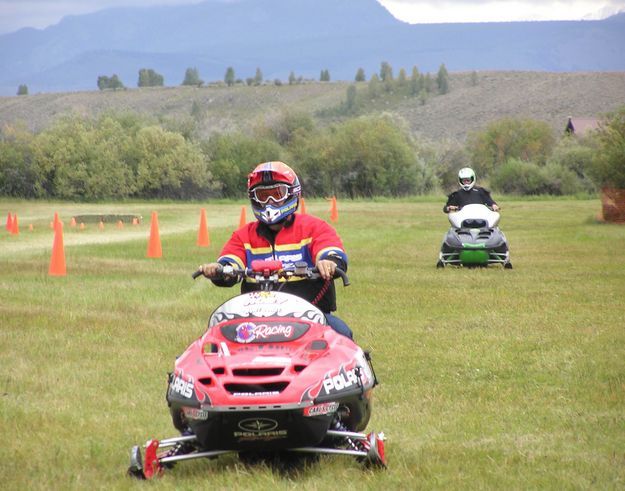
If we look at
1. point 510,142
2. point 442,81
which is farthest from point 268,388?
point 442,81

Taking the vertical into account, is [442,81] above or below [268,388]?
above

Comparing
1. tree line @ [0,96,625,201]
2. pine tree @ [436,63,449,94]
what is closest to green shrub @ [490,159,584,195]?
tree line @ [0,96,625,201]

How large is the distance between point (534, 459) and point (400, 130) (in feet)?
270

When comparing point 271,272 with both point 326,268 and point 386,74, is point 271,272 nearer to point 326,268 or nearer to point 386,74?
point 326,268

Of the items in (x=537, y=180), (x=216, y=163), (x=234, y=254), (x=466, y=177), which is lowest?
(x=537, y=180)

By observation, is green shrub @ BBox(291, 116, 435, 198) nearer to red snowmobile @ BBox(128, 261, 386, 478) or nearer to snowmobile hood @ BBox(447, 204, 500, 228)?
snowmobile hood @ BBox(447, 204, 500, 228)

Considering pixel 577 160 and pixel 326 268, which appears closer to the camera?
pixel 326 268

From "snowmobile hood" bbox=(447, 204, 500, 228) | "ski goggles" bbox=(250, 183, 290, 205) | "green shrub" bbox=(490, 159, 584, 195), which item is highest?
"ski goggles" bbox=(250, 183, 290, 205)

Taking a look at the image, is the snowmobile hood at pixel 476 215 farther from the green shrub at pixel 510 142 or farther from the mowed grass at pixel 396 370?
the green shrub at pixel 510 142

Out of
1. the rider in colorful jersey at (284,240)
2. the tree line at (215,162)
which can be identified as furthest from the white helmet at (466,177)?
the tree line at (215,162)

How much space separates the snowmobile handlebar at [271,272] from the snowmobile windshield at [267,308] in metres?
0.19

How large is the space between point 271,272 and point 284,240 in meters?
0.81

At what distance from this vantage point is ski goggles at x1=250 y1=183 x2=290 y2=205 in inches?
312

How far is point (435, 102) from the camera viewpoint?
16462 centimetres
